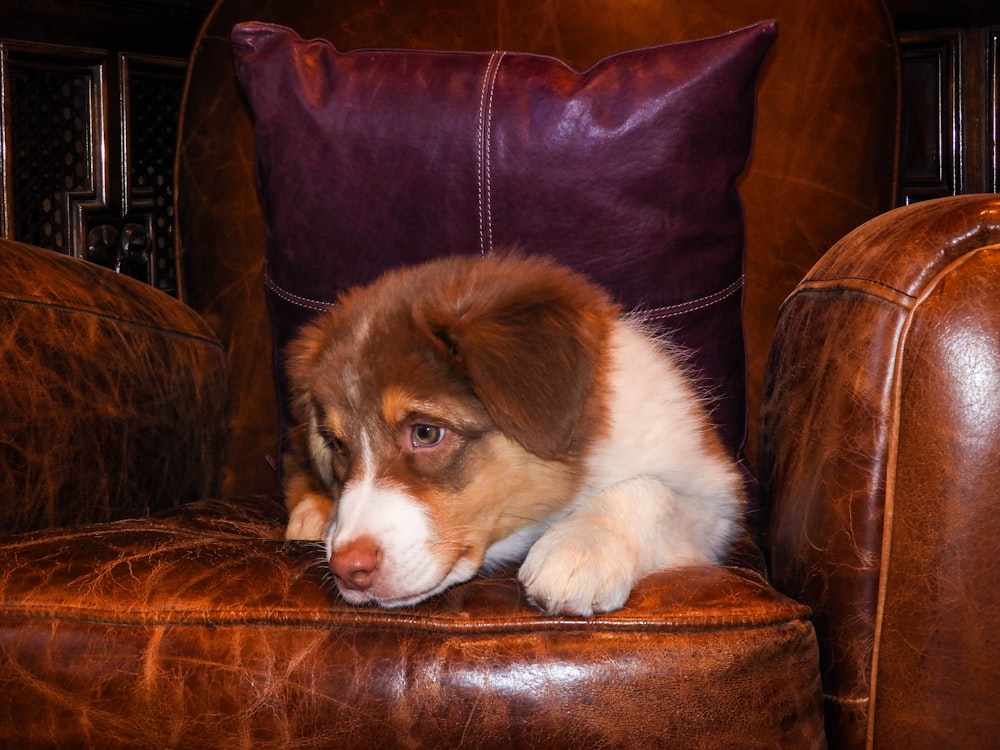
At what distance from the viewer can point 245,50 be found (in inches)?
113

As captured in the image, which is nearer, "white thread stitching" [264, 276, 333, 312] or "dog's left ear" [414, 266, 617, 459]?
"dog's left ear" [414, 266, 617, 459]

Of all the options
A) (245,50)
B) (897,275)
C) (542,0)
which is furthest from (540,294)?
(542,0)

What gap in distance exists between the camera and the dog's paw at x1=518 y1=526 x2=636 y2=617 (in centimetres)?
171

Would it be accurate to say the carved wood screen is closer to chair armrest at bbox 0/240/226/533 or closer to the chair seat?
chair armrest at bbox 0/240/226/533

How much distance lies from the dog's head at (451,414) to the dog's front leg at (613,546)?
0.15 meters

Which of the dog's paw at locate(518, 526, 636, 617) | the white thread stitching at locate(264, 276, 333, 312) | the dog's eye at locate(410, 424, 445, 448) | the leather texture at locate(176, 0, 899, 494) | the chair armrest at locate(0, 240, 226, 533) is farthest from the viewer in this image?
the leather texture at locate(176, 0, 899, 494)

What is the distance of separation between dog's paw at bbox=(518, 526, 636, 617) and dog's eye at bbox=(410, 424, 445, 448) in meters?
0.33

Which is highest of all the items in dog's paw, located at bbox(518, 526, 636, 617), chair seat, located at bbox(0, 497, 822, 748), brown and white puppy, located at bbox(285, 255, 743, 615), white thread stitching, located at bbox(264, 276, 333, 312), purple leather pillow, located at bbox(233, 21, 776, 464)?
purple leather pillow, located at bbox(233, 21, 776, 464)

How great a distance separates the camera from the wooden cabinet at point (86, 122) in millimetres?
3566

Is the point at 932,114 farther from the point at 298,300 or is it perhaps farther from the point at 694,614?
the point at 694,614

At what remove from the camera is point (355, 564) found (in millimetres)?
1802

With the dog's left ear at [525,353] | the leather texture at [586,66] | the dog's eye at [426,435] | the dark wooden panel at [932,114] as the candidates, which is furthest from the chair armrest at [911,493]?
the dark wooden panel at [932,114]

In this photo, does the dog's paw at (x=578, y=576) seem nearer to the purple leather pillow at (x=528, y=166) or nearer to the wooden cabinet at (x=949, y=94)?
the purple leather pillow at (x=528, y=166)

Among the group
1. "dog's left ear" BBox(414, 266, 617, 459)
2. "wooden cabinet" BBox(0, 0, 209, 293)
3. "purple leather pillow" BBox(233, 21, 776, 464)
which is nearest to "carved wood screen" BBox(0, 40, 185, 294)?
"wooden cabinet" BBox(0, 0, 209, 293)
